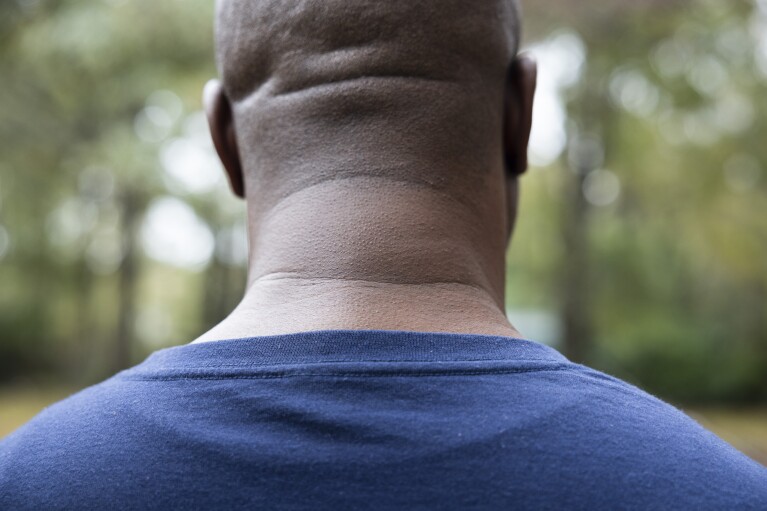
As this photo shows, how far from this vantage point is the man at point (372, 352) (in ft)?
3.52

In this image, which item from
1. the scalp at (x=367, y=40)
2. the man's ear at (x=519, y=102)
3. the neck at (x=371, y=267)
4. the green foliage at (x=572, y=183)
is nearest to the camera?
the neck at (x=371, y=267)

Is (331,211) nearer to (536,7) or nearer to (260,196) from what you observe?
(260,196)

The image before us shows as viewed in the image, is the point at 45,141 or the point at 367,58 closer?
the point at 367,58

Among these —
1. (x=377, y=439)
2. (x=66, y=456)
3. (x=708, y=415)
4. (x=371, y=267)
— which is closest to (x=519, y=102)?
(x=371, y=267)

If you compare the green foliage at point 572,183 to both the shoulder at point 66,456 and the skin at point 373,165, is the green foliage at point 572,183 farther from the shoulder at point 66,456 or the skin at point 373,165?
the shoulder at point 66,456

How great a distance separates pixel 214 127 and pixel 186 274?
1014 inches

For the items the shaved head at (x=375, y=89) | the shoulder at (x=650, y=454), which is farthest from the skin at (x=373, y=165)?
the shoulder at (x=650, y=454)

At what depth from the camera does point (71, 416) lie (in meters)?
1.26

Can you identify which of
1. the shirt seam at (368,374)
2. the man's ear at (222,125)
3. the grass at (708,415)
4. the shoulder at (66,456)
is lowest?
the grass at (708,415)

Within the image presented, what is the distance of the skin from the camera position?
129 cm

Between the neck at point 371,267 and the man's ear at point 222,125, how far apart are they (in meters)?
0.28

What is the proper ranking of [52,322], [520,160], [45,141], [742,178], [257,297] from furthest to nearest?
1. [52,322]
2. [742,178]
3. [45,141]
4. [520,160]
5. [257,297]

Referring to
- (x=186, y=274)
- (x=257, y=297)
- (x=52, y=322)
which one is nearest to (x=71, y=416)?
(x=257, y=297)

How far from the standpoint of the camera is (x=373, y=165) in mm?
1339
